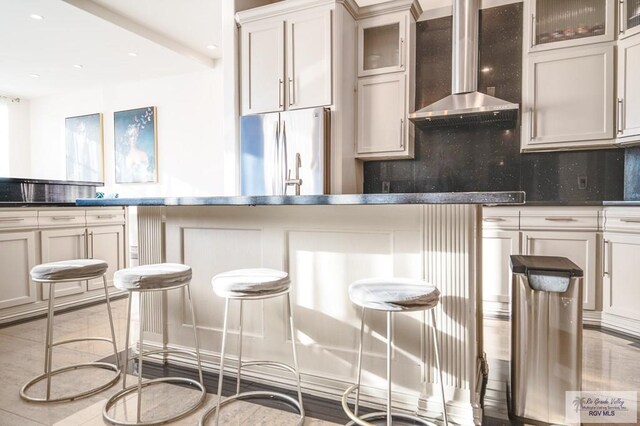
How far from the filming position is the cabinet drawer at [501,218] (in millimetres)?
3123

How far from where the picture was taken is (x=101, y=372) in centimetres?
218

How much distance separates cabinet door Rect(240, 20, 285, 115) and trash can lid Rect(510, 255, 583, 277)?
2590 mm

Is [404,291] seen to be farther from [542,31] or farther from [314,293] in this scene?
[542,31]

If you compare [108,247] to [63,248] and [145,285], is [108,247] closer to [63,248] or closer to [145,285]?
[63,248]

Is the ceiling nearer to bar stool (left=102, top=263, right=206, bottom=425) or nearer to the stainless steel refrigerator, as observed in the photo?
the stainless steel refrigerator

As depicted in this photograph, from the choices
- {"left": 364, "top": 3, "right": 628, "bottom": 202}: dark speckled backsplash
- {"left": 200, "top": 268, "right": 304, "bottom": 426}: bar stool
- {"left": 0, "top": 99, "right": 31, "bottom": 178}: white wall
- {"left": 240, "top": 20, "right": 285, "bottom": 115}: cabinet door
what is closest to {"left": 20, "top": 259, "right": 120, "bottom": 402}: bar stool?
{"left": 200, "top": 268, "right": 304, "bottom": 426}: bar stool

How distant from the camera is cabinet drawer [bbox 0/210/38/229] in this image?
3.01 metres

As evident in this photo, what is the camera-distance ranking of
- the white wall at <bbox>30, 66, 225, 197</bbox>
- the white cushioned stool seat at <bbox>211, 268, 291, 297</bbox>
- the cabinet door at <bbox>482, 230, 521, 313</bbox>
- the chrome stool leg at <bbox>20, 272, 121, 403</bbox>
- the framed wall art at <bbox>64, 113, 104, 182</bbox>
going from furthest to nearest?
the framed wall art at <bbox>64, 113, 104, 182</bbox> → the white wall at <bbox>30, 66, 225, 197</bbox> → the cabinet door at <bbox>482, 230, 521, 313</bbox> → the chrome stool leg at <bbox>20, 272, 121, 403</bbox> → the white cushioned stool seat at <bbox>211, 268, 291, 297</bbox>

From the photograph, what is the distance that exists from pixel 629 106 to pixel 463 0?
1551 mm

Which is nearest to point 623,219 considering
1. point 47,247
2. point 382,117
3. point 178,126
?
point 382,117

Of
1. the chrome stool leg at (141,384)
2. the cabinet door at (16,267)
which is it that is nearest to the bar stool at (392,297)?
the chrome stool leg at (141,384)

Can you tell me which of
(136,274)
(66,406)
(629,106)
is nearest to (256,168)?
(136,274)

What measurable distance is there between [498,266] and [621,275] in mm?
813

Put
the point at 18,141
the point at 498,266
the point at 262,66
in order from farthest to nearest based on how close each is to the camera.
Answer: the point at 18,141
the point at 262,66
the point at 498,266
